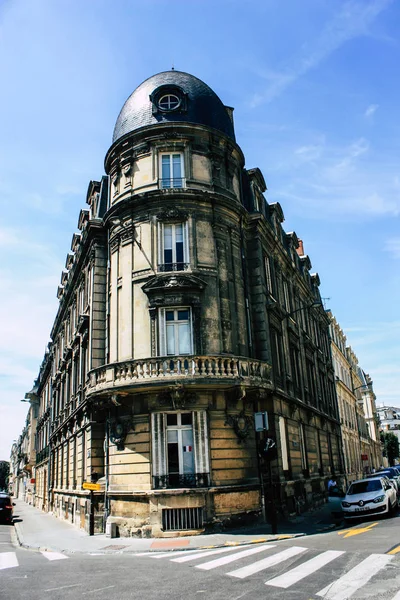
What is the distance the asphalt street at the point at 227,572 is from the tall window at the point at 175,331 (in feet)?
23.5

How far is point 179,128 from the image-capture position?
2147 centimetres

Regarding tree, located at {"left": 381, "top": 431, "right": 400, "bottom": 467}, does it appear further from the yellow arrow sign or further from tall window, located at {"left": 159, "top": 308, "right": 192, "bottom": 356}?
tall window, located at {"left": 159, "top": 308, "right": 192, "bottom": 356}

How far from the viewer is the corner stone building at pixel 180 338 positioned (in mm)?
17609

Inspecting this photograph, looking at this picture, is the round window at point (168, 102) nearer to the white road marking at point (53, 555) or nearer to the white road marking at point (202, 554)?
the white road marking at point (202, 554)

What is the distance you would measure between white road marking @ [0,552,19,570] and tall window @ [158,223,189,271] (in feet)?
35.9

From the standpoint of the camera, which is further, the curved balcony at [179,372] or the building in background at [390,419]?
the building in background at [390,419]

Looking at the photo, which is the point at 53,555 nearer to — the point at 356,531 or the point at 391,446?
the point at 356,531

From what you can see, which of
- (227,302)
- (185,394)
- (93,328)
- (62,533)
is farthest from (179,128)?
(62,533)

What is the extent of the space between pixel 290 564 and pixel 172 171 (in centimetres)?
1593

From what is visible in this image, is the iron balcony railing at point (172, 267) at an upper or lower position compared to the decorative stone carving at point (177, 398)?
upper

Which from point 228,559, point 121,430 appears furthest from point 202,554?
point 121,430

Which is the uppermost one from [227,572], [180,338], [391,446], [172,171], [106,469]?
[172,171]

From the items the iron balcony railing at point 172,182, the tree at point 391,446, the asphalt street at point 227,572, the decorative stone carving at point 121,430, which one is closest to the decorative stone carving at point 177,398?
the decorative stone carving at point 121,430

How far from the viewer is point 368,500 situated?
60.5ft
